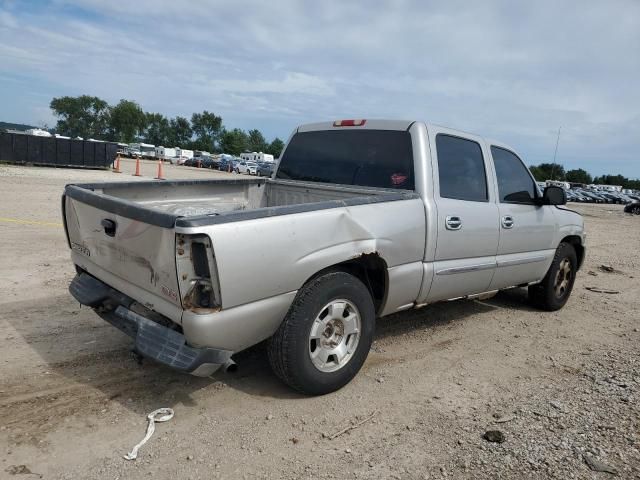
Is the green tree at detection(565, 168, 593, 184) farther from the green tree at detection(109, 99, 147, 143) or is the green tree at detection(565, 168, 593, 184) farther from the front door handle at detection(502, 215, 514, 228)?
the front door handle at detection(502, 215, 514, 228)

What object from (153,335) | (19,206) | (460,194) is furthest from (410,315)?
(19,206)

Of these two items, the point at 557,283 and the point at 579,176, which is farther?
the point at 579,176

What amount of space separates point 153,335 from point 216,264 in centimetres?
68

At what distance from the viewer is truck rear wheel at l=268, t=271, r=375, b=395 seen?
320 centimetres

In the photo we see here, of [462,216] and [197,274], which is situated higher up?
[462,216]

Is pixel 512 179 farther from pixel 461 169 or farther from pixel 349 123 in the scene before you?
pixel 349 123

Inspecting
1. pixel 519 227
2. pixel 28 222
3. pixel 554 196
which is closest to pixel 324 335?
pixel 519 227

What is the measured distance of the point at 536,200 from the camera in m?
5.34

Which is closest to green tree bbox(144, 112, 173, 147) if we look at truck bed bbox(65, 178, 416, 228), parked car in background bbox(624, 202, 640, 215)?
parked car in background bbox(624, 202, 640, 215)

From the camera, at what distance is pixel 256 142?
13488 cm

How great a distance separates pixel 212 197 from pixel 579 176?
123024mm

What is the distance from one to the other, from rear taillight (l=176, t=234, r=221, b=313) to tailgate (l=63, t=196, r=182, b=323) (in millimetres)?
45

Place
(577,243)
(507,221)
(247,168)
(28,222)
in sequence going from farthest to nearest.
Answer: (247,168), (28,222), (577,243), (507,221)

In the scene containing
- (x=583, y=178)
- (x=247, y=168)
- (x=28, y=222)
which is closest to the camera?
(x=28, y=222)
